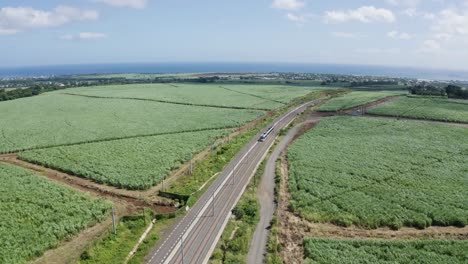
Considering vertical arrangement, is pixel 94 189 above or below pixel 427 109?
below

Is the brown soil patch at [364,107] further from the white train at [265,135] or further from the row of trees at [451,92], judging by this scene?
the white train at [265,135]

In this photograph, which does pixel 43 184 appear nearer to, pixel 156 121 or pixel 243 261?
pixel 243 261

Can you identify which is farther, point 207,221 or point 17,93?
point 17,93

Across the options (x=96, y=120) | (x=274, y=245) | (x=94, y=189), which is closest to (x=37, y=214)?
(x=94, y=189)

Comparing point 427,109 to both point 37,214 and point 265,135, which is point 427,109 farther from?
point 37,214

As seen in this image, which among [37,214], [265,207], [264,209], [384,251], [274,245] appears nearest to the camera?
[384,251]

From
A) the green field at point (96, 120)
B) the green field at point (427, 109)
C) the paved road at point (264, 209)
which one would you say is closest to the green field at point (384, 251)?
the paved road at point (264, 209)

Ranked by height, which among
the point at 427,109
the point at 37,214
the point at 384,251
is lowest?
the point at 384,251

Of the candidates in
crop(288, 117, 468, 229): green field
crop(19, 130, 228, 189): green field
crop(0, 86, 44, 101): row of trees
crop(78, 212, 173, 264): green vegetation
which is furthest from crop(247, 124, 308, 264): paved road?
crop(0, 86, 44, 101): row of trees
